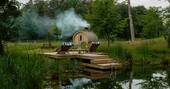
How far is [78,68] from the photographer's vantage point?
Answer: 66.9ft

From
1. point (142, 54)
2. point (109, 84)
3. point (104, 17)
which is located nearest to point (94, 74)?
point (109, 84)

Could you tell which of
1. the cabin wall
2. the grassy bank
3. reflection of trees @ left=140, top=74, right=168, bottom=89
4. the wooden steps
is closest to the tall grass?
reflection of trees @ left=140, top=74, right=168, bottom=89

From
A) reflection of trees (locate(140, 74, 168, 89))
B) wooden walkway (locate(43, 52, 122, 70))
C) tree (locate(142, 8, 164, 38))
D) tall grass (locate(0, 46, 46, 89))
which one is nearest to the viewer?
tall grass (locate(0, 46, 46, 89))

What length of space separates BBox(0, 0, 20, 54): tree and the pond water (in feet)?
10.4

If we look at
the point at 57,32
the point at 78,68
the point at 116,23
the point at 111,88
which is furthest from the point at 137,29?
the point at 111,88

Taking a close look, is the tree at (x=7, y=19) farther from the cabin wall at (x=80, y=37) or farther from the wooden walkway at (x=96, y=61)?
the cabin wall at (x=80, y=37)

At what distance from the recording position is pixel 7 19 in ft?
59.3

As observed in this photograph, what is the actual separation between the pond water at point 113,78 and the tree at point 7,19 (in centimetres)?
317

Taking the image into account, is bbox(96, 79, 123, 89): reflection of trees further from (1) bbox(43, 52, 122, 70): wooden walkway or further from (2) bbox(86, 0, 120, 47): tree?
(2) bbox(86, 0, 120, 47): tree

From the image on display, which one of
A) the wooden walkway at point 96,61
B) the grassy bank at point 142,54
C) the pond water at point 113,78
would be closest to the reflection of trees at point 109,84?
the pond water at point 113,78

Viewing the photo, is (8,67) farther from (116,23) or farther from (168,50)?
(116,23)

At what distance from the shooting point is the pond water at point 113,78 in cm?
1498

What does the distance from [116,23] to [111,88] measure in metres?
15.7

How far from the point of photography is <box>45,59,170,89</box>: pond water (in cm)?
1498
